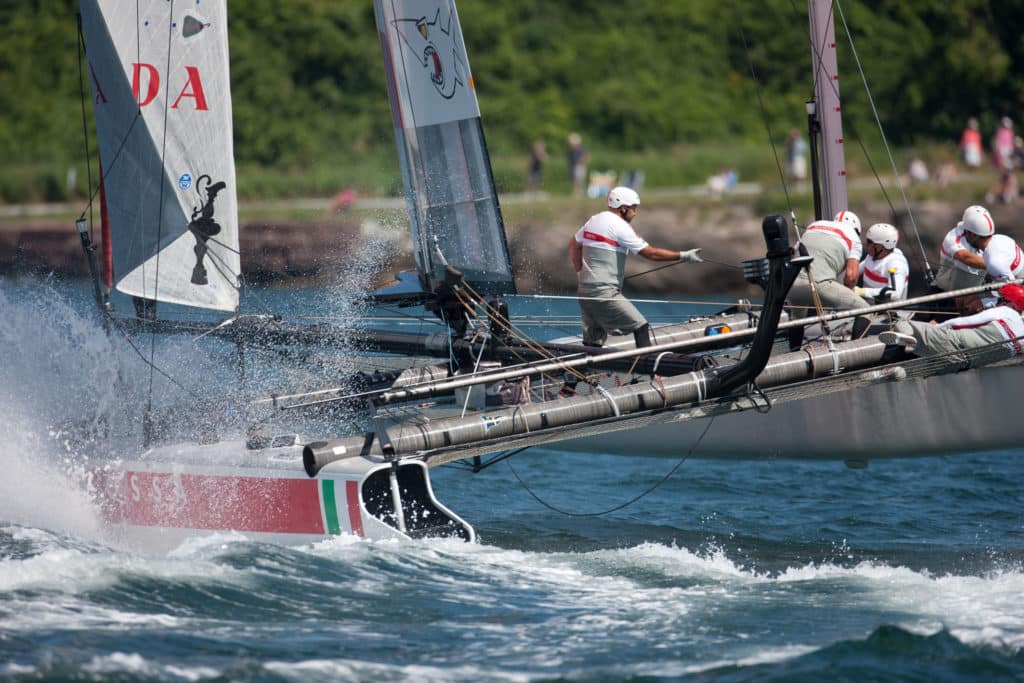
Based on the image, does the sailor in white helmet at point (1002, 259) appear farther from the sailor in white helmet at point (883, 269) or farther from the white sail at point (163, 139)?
the white sail at point (163, 139)

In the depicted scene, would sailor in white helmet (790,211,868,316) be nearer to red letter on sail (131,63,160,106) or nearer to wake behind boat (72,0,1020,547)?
wake behind boat (72,0,1020,547)

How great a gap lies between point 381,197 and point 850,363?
1832 centimetres

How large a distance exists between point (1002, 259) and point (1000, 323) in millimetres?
499

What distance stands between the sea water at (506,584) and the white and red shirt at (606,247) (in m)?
1.53

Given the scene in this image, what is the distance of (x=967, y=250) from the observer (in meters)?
8.45

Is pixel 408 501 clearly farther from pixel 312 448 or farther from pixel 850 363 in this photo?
pixel 850 363

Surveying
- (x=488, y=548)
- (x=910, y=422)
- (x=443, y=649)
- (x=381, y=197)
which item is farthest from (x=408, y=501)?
(x=381, y=197)

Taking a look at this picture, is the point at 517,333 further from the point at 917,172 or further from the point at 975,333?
the point at 917,172

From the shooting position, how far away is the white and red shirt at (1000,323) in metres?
7.83

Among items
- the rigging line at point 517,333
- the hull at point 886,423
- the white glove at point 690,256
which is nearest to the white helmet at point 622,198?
the white glove at point 690,256

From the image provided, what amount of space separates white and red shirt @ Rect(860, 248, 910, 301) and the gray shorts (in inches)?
65.4

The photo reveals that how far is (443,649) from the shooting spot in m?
5.60

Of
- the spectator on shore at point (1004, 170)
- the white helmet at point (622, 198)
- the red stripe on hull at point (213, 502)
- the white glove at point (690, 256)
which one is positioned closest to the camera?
the red stripe on hull at point (213, 502)

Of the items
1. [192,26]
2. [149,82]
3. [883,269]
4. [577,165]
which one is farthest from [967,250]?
[577,165]
